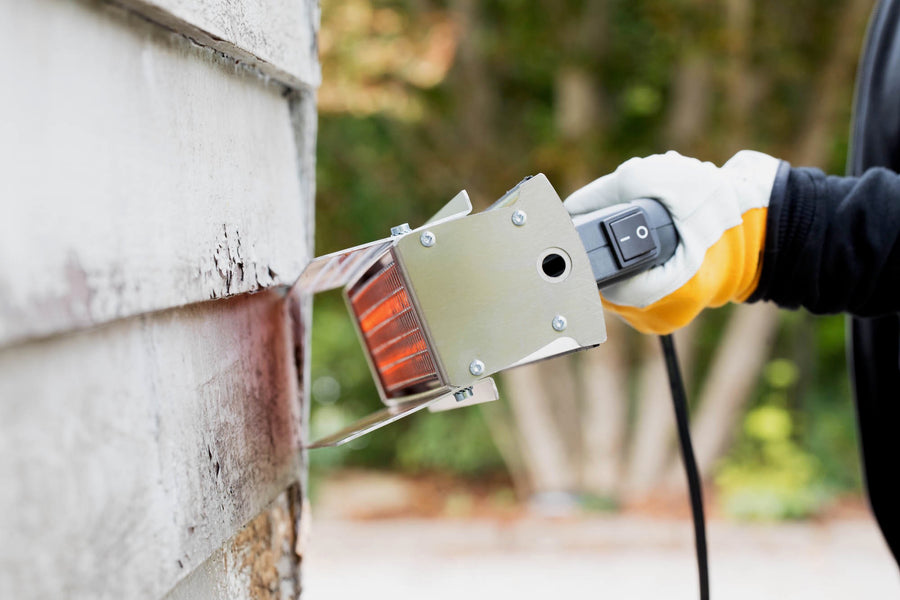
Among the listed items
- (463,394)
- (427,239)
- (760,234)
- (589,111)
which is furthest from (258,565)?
(589,111)

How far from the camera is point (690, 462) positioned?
1.08 metres

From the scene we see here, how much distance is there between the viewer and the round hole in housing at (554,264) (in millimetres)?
729

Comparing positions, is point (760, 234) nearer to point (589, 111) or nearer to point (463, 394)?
point (463, 394)

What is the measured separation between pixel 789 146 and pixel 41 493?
5040 mm

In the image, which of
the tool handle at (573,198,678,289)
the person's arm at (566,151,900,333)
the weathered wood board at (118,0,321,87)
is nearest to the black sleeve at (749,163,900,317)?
the person's arm at (566,151,900,333)

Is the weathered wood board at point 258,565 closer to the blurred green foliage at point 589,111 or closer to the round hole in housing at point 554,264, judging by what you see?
the round hole in housing at point 554,264

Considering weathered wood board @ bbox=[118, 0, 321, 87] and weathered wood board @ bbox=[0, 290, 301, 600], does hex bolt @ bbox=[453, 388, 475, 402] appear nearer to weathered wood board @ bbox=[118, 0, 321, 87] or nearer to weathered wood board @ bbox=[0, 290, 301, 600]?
weathered wood board @ bbox=[0, 290, 301, 600]

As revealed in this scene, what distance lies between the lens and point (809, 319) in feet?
18.5

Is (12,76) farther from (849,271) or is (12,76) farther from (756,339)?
(756,339)

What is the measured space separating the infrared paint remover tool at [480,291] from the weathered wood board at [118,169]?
134mm

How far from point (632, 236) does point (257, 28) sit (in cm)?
43

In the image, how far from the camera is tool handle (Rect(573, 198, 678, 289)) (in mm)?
856

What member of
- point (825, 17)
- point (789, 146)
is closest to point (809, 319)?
point (789, 146)

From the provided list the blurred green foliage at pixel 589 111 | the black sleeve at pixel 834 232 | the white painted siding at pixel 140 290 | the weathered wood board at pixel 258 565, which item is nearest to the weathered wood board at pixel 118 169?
the white painted siding at pixel 140 290
